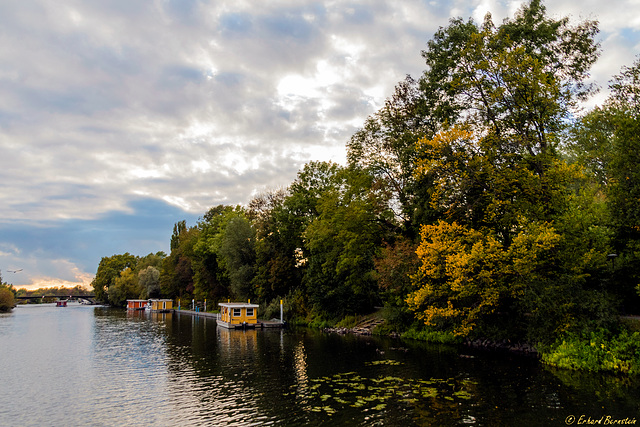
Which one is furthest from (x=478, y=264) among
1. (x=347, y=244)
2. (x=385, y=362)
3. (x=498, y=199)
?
(x=347, y=244)

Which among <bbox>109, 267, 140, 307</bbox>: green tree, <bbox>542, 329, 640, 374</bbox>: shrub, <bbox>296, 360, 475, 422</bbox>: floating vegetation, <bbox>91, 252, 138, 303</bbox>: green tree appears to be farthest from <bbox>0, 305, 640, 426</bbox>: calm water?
<bbox>91, 252, 138, 303</bbox>: green tree

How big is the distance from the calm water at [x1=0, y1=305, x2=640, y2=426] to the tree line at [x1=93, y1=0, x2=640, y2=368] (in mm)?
4846

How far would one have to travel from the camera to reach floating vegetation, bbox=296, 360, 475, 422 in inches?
707

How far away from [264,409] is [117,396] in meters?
8.49

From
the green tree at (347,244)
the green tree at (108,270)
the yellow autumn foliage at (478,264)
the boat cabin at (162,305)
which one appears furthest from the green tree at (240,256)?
the green tree at (108,270)

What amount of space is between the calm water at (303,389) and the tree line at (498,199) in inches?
191

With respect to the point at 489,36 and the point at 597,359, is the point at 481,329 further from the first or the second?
the point at 489,36

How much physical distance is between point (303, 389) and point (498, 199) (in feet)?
64.2

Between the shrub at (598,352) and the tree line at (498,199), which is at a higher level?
the tree line at (498,199)

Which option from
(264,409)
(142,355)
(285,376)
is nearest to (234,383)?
(285,376)

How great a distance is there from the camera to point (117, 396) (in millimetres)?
20672

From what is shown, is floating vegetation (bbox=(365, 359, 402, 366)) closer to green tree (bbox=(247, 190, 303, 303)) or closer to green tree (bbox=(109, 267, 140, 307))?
green tree (bbox=(247, 190, 303, 303))

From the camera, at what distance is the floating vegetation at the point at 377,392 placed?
59.0ft

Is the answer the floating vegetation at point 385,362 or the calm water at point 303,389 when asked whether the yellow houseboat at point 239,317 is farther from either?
the floating vegetation at point 385,362
